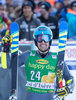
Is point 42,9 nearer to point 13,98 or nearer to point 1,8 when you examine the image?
point 1,8

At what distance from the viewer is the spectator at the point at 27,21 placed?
6469mm

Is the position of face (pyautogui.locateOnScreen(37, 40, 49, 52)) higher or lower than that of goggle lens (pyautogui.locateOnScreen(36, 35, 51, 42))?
lower

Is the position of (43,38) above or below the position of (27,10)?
below

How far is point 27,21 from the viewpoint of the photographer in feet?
21.6

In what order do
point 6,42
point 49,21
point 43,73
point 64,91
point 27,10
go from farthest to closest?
point 49,21 < point 27,10 < point 6,42 < point 43,73 < point 64,91

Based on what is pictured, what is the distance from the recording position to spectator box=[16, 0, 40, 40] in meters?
6.47

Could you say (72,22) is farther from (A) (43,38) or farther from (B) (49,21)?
(A) (43,38)

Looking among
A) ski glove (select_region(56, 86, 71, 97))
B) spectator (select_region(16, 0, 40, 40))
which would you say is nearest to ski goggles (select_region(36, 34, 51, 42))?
ski glove (select_region(56, 86, 71, 97))

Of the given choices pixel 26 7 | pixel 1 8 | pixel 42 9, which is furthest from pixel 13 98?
pixel 1 8

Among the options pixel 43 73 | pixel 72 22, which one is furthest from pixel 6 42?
pixel 72 22

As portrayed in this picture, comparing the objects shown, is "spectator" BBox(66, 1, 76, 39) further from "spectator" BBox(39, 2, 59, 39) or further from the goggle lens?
the goggle lens

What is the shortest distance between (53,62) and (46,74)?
0.72ft

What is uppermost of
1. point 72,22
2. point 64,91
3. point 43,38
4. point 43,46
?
point 72,22

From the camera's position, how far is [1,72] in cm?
503
